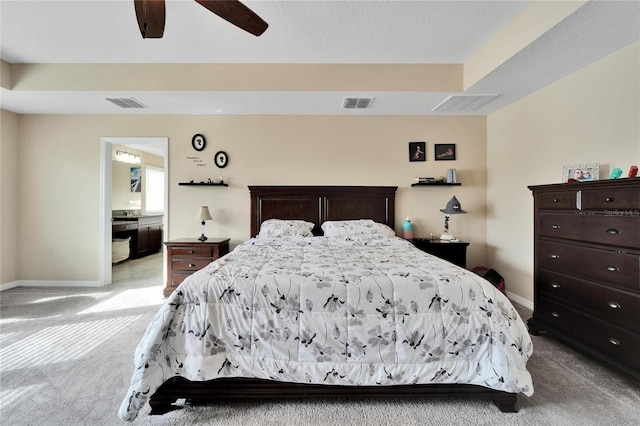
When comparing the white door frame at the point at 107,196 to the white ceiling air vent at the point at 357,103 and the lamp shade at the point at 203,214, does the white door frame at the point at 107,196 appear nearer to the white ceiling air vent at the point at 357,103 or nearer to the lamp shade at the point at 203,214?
the lamp shade at the point at 203,214

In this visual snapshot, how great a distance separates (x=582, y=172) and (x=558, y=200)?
58 centimetres

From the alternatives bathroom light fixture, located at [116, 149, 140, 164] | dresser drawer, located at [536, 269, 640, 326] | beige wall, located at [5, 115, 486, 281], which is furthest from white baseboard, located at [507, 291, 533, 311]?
bathroom light fixture, located at [116, 149, 140, 164]

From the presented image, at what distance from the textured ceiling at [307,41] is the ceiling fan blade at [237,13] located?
0.64 meters

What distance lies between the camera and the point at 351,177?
389cm

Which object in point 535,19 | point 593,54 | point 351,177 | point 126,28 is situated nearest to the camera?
point 535,19

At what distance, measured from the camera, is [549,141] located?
9.64ft

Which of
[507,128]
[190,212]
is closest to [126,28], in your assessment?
[190,212]

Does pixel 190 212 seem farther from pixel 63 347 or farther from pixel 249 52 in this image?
pixel 249 52

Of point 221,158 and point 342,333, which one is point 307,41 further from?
point 342,333

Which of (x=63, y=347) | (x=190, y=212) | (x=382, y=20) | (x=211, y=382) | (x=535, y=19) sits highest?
(x=382, y=20)

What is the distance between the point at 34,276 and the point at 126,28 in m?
3.82

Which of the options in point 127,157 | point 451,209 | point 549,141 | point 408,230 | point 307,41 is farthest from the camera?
point 127,157

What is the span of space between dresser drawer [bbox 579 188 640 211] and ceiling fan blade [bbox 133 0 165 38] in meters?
3.23

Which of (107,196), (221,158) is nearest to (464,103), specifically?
(221,158)
